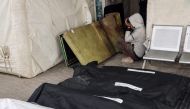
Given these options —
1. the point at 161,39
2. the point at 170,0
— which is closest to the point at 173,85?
the point at 161,39

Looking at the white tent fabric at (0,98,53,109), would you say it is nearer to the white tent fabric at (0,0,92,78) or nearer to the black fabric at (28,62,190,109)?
the black fabric at (28,62,190,109)

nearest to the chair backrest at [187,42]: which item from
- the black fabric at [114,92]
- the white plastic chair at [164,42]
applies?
the white plastic chair at [164,42]

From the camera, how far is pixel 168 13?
4176 millimetres

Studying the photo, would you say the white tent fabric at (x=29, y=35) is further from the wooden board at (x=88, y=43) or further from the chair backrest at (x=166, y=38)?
the chair backrest at (x=166, y=38)

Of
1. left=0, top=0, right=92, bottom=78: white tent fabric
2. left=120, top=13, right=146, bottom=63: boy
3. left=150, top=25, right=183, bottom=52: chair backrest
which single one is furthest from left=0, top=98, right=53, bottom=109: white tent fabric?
left=120, top=13, right=146, bottom=63: boy

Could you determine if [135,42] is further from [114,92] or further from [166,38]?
[114,92]

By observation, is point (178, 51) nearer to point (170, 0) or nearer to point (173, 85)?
point (170, 0)

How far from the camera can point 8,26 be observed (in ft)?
12.8

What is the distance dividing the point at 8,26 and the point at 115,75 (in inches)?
71.9

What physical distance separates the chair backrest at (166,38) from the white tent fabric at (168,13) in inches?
4.1

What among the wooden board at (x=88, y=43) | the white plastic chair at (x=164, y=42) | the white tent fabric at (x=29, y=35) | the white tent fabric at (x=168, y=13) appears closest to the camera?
the white tent fabric at (x=29, y=35)

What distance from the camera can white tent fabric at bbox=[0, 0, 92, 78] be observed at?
3.82 meters

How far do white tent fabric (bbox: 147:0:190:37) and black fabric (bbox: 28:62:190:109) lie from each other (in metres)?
1.46

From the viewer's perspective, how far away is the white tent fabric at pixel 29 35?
3.82m
